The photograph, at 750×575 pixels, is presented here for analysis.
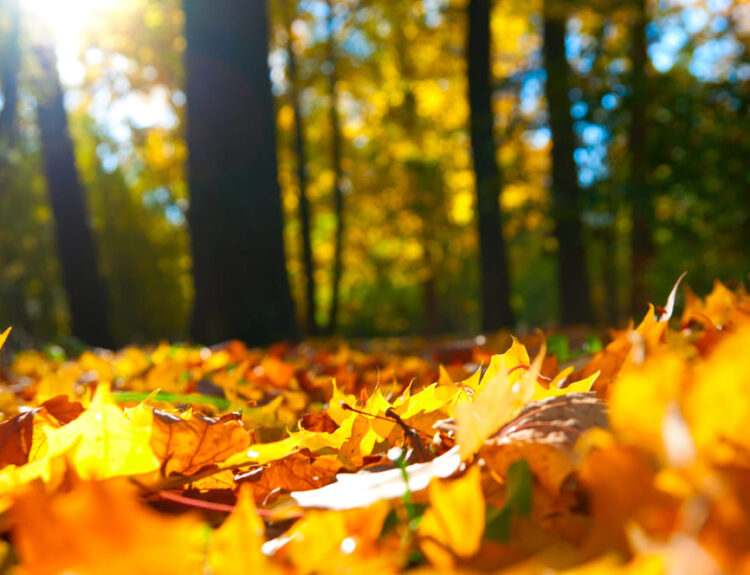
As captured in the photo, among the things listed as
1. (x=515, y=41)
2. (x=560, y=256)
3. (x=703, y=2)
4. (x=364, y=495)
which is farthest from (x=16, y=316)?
(x=364, y=495)

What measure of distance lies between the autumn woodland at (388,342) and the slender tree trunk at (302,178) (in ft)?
0.22

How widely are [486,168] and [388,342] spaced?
106 inches

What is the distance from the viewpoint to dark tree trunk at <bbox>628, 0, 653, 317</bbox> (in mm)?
7578

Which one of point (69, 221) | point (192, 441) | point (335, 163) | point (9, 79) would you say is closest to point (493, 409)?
point (192, 441)

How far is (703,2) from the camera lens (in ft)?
37.7

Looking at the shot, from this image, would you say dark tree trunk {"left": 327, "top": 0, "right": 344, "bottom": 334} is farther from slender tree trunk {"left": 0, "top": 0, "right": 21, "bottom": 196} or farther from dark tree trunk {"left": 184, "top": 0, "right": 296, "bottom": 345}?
slender tree trunk {"left": 0, "top": 0, "right": 21, "bottom": 196}

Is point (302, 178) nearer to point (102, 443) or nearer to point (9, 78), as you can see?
point (9, 78)

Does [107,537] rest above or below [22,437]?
above

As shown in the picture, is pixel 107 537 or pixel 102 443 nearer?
pixel 107 537

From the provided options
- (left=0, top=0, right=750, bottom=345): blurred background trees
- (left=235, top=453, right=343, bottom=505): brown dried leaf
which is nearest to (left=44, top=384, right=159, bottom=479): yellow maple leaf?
(left=235, top=453, right=343, bottom=505): brown dried leaf

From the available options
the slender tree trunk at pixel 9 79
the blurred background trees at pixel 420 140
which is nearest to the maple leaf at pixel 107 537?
the blurred background trees at pixel 420 140

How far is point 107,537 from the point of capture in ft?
1.19

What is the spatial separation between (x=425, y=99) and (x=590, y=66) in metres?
8.85

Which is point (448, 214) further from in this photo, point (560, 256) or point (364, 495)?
point (364, 495)
